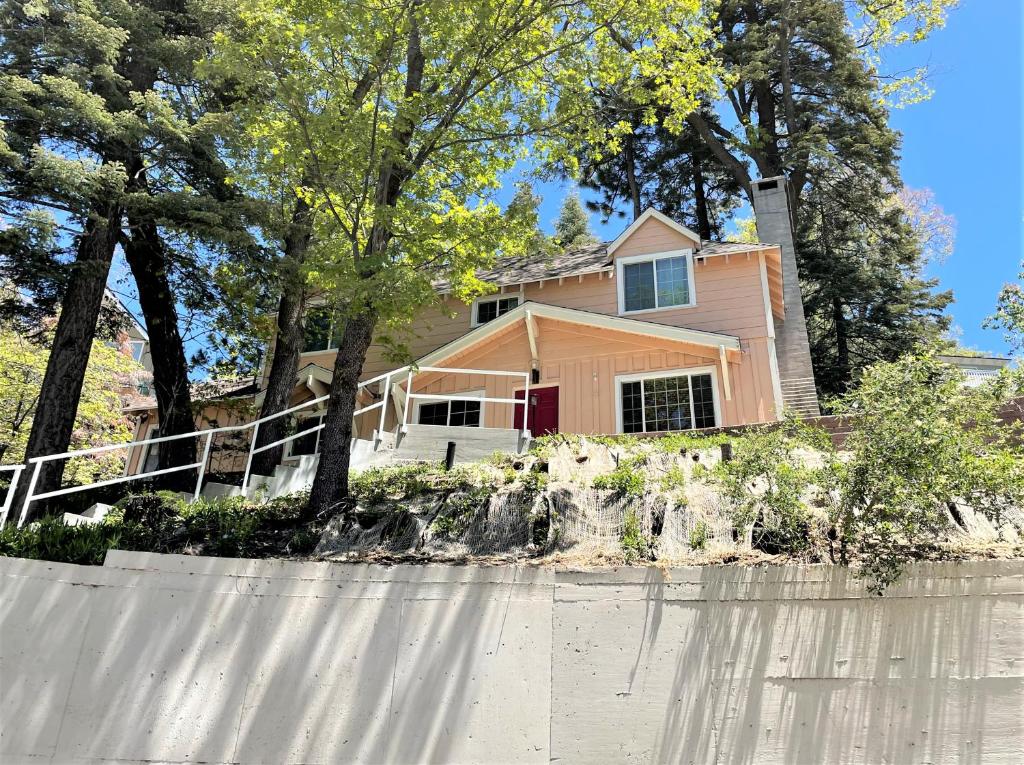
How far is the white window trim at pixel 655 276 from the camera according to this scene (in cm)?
1518

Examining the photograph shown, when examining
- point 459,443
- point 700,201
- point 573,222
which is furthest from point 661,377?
point 573,222

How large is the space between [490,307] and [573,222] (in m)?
17.4

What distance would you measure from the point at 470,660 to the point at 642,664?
1.47m

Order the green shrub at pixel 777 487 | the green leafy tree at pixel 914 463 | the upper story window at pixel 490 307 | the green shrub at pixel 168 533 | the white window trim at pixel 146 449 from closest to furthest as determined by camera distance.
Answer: the green leafy tree at pixel 914 463 < the green shrub at pixel 777 487 < the green shrub at pixel 168 533 < the upper story window at pixel 490 307 < the white window trim at pixel 146 449

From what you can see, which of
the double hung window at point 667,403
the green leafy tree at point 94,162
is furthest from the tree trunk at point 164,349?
the double hung window at point 667,403

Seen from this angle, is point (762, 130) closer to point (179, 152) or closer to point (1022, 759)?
point (179, 152)

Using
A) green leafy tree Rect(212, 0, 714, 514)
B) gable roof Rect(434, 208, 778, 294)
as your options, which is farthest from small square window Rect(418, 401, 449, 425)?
green leafy tree Rect(212, 0, 714, 514)

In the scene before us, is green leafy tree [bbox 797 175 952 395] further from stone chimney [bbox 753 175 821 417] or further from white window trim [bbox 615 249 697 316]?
white window trim [bbox 615 249 697 316]

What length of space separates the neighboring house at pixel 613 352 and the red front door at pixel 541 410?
23mm

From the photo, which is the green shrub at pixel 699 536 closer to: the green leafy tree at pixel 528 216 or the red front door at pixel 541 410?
the green leafy tree at pixel 528 216

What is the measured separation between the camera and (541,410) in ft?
47.5

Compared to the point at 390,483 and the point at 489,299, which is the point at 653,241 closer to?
the point at 489,299

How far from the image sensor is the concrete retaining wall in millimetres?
5375

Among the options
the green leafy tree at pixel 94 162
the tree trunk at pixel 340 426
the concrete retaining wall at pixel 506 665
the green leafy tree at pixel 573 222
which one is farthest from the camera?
the green leafy tree at pixel 573 222
